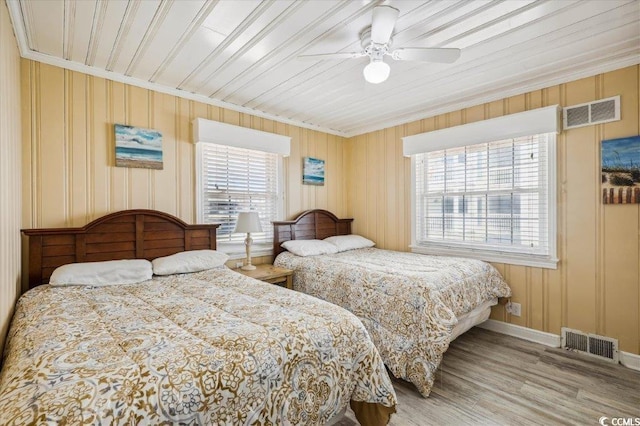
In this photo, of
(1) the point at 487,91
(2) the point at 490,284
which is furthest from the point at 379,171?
(2) the point at 490,284

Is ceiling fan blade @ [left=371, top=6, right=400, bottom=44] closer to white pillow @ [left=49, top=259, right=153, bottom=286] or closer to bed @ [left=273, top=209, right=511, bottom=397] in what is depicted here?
bed @ [left=273, top=209, right=511, bottom=397]

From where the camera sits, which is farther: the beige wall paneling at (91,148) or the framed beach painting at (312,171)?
the framed beach painting at (312,171)

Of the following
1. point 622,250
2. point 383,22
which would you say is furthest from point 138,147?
point 622,250

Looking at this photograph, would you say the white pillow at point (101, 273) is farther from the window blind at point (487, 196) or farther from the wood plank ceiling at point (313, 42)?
the window blind at point (487, 196)

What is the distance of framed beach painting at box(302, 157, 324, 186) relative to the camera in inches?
163

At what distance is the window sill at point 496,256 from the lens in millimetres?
2867

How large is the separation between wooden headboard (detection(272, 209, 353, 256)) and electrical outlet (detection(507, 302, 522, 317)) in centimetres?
222

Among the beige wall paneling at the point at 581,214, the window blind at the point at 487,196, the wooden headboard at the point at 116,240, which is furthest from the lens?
the window blind at the point at 487,196

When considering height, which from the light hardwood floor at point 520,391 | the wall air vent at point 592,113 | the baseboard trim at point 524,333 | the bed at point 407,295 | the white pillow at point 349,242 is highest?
the wall air vent at point 592,113

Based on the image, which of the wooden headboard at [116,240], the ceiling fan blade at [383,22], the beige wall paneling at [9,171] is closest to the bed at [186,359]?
the beige wall paneling at [9,171]

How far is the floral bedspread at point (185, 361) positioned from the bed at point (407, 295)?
2.36ft

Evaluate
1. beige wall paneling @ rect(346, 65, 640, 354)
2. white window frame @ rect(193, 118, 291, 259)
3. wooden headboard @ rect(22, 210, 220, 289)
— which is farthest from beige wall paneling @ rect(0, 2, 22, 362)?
beige wall paneling @ rect(346, 65, 640, 354)

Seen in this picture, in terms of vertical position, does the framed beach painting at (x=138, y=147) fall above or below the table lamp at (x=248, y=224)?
above

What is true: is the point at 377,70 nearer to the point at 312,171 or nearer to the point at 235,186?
the point at 235,186
